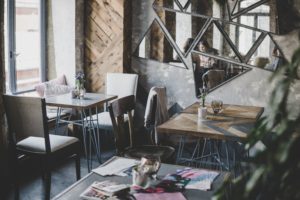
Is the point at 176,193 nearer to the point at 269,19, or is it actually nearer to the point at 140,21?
the point at 269,19

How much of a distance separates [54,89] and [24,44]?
2.25 feet

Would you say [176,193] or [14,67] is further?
[14,67]

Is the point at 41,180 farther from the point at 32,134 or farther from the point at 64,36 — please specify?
the point at 64,36

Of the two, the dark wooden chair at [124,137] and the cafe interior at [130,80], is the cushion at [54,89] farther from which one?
the dark wooden chair at [124,137]

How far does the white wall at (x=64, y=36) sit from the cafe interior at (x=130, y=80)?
0.04 ft

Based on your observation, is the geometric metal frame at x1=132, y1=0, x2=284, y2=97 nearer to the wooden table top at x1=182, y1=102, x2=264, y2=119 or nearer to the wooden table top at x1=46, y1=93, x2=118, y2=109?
the wooden table top at x1=182, y1=102, x2=264, y2=119

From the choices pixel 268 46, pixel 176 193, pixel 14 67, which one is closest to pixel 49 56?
pixel 14 67

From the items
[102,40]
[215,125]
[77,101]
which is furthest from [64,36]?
[215,125]

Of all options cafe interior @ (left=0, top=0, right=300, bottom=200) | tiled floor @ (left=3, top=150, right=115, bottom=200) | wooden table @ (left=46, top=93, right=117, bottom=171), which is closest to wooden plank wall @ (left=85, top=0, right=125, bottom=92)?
cafe interior @ (left=0, top=0, right=300, bottom=200)

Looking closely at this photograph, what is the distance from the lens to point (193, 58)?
509 centimetres

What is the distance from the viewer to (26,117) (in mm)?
3438

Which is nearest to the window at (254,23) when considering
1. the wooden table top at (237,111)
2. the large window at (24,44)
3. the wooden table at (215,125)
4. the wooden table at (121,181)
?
the wooden table top at (237,111)

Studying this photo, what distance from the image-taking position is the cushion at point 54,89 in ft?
16.6

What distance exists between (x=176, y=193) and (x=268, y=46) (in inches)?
126
